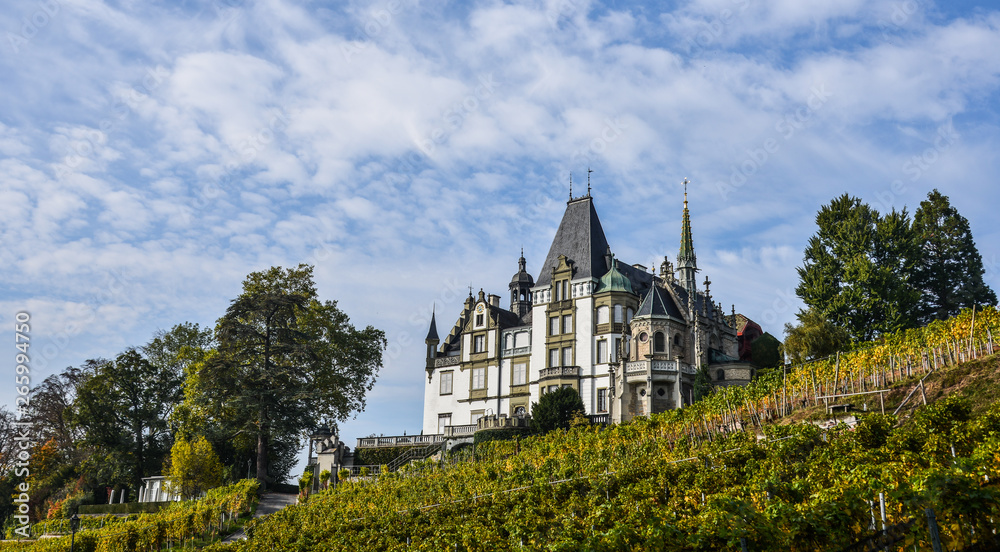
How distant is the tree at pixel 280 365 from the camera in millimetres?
42531

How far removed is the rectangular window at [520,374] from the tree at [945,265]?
23774mm

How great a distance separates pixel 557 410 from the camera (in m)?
44.2

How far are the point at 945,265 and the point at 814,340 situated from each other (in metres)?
13.1

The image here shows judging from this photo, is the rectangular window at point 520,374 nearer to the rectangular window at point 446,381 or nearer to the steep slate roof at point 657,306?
the rectangular window at point 446,381

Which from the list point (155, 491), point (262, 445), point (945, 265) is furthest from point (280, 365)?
point (945, 265)

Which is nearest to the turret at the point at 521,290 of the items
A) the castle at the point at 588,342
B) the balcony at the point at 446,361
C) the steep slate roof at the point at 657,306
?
the castle at the point at 588,342

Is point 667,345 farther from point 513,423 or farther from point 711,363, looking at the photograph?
point 513,423

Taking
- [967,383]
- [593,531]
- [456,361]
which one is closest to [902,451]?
[593,531]

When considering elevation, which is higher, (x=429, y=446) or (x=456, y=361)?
(x=456, y=361)

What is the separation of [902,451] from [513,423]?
3209 centimetres

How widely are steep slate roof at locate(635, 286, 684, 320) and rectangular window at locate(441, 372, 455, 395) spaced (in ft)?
49.5

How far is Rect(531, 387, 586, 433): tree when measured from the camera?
44.0m

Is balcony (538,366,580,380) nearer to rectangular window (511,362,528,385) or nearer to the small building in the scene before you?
rectangular window (511,362,528,385)

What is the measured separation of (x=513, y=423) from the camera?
1789 inches
